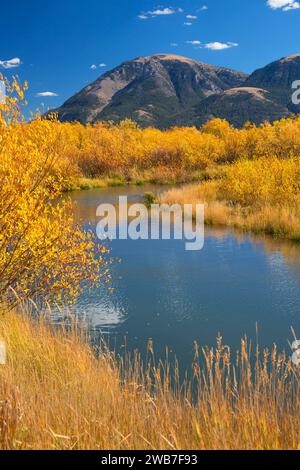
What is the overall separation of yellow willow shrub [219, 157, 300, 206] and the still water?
3.97m

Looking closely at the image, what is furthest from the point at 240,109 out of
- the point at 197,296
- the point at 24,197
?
the point at 24,197

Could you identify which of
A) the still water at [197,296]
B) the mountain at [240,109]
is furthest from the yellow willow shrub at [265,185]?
the mountain at [240,109]

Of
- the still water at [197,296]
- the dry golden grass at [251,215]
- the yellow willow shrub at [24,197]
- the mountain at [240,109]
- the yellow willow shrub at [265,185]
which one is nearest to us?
the yellow willow shrub at [24,197]

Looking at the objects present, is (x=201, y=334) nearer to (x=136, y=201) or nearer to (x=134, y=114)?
(x=136, y=201)

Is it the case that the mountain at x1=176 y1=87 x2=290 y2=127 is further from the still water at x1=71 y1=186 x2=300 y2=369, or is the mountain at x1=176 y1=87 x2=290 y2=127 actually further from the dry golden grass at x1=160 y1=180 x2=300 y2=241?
the still water at x1=71 y1=186 x2=300 y2=369

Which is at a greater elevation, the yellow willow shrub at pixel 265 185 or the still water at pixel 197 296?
the yellow willow shrub at pixel 265 185

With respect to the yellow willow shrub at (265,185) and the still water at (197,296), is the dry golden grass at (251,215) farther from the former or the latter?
the still water at (197,296)

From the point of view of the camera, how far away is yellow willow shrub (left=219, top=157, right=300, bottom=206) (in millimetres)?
21906

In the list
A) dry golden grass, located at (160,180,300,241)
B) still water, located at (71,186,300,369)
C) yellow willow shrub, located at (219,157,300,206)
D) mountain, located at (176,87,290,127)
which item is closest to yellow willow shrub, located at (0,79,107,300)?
still water, located at (71,186,300,369)

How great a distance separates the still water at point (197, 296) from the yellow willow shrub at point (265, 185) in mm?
3970

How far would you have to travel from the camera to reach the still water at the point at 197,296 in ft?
32.7

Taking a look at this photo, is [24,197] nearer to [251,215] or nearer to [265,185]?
[251,215]

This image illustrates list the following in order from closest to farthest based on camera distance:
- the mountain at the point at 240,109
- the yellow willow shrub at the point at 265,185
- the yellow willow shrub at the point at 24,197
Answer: the yellow willow shrub at the point at 24,197
the yellow willow shrub at the point at 265,185
the mountain at the point at 240,109
